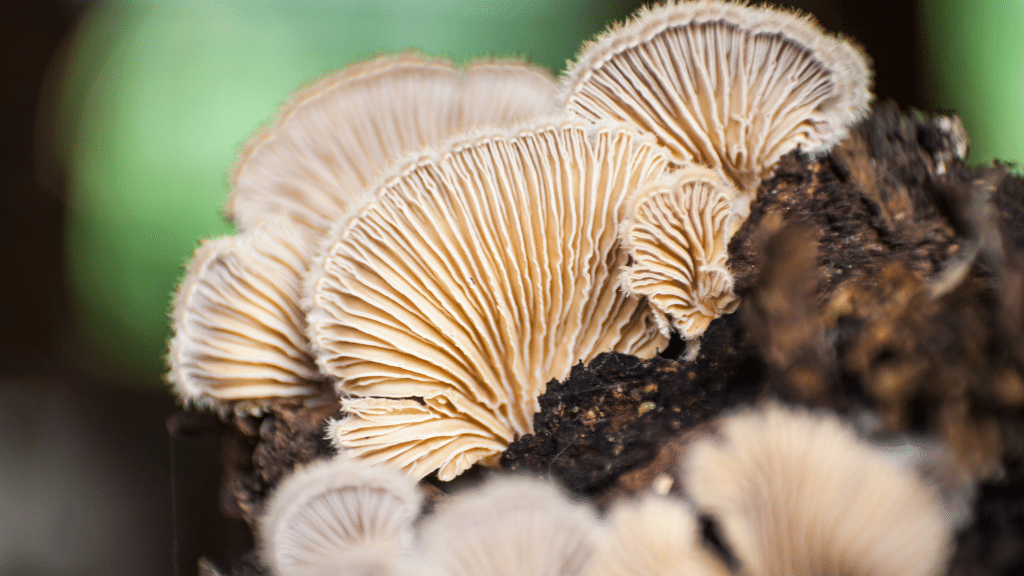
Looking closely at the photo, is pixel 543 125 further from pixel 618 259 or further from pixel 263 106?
pixel 263 106

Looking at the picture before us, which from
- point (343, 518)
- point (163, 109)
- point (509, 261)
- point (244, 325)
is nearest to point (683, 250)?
point (509, 261)

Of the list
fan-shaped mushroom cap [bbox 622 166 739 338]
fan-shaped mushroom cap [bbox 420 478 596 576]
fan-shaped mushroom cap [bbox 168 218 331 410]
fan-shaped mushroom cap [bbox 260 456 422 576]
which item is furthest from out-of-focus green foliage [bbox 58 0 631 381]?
fan-shaped mushroom cap [bbox 420 478 596 576]

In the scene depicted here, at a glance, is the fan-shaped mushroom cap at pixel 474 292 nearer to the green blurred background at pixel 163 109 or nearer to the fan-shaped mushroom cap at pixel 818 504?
the fan-shaped mushroom cap at pixel 818 504

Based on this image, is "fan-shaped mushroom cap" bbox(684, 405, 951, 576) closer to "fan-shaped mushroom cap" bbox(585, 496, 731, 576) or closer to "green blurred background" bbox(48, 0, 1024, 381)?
"fan-shaped mushroom cap" bbox(585, 496, 731, 576)

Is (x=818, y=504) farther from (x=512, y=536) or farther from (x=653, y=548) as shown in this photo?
(x=512, y=536)

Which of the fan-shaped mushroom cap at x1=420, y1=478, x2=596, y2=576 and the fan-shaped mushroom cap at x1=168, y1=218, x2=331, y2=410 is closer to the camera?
the fan-shaped mushroom cap at x1=420, y1=478, x2=596, y2=576

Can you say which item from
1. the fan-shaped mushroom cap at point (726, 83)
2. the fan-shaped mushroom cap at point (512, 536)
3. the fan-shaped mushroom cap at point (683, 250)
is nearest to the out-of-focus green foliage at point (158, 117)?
the fan-shaped mushroom cap at point (726, 83)
